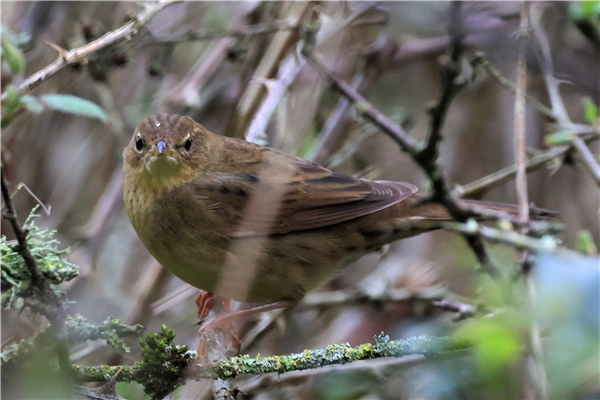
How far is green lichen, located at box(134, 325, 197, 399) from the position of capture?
5.58 feet

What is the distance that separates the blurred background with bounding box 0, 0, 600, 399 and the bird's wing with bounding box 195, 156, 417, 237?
0.40 m

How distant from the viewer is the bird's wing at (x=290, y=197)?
10.4 feet

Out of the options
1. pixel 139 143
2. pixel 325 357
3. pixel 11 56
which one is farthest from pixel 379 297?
pixel 11 56

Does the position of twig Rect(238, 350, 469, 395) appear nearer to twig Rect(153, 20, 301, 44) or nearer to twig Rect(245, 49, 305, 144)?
twig Rect(245, 49, 305, 144)

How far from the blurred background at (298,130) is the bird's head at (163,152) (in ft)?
1.69

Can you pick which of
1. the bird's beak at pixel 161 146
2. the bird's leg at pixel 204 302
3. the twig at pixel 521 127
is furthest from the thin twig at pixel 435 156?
the bird's leg at pixel 204 302

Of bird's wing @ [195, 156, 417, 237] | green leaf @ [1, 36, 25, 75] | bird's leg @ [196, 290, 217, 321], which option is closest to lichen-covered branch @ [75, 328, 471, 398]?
green leaf @ [1, 36, 25, 75]

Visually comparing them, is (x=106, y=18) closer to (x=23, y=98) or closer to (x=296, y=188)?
(x=296, y=188)

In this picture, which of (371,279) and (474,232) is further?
(371,279)

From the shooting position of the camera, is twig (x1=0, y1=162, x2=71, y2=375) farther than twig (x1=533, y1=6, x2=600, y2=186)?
No

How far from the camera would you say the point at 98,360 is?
321 centimetres

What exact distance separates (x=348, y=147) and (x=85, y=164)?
7.66ft

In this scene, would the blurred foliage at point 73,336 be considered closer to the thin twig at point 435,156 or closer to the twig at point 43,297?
the twig at point 43,297

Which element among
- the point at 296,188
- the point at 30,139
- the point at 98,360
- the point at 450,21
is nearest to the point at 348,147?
the point at 296,188
